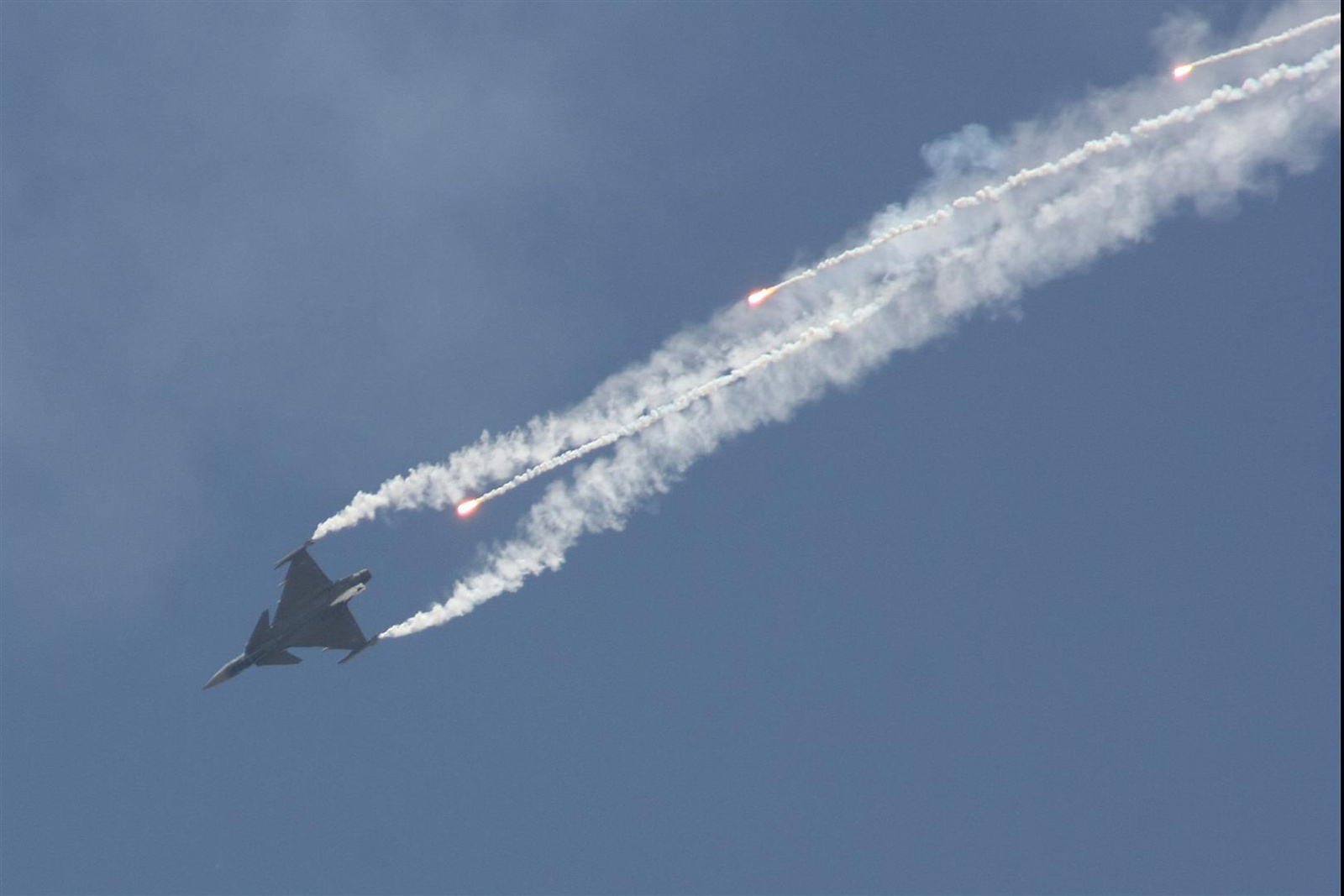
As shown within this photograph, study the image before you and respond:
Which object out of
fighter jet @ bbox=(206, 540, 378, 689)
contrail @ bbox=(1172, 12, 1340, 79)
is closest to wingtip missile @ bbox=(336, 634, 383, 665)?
fighter jet @ bbox=(206, 540, 378, 689)

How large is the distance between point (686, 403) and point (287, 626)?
75.7 feet

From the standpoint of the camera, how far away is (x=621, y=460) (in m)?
79.2

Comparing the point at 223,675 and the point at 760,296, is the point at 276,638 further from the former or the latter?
the point at 760,296

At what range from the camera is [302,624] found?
8444 cm

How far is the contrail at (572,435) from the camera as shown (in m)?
72.4

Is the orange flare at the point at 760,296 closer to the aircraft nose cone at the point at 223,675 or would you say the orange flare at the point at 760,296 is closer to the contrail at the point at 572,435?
the contrail at the point at 572,435

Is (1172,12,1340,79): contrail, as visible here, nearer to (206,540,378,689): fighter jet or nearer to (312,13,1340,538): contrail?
(312,13,1340,538): contrail

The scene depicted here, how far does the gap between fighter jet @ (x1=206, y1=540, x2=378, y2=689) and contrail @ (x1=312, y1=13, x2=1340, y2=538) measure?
3.15 m

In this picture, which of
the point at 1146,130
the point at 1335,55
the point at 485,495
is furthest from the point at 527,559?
the point at 1335,55

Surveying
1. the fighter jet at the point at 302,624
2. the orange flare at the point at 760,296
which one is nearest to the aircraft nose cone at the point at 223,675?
the fighter jet at the point at 302,624

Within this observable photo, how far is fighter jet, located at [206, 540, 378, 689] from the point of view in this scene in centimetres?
8400

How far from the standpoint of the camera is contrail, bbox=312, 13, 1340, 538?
72.4 meters

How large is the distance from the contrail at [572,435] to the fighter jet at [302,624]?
315cm

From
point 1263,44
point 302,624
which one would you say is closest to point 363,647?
point 302,624
